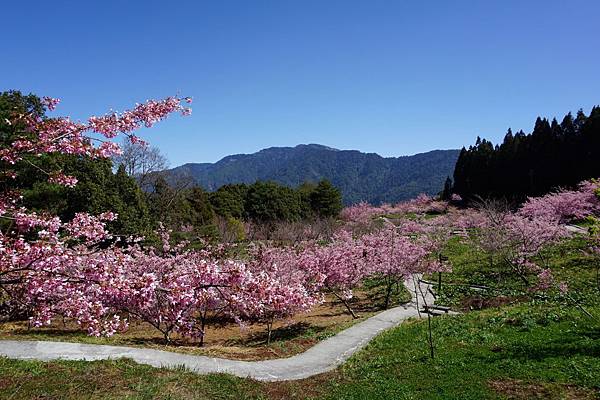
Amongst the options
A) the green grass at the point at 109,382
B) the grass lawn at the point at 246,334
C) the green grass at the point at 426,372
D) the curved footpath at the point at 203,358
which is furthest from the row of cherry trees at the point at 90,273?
the grass lawn at the point at 246,334

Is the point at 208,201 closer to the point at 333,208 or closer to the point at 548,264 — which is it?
the point at 333,208

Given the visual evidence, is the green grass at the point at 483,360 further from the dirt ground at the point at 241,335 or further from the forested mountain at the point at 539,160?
the forested mountain at the point at 539,160

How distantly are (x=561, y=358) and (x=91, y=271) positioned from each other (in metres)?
10.5

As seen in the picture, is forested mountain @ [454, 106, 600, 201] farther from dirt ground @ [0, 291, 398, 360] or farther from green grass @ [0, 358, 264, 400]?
green grass @ [0, 358, 264, 400]

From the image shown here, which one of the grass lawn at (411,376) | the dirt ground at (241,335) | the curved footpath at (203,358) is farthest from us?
the dirt ground at (241,335)

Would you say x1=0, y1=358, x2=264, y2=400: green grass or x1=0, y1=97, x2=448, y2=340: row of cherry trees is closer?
x1=0, y1=97, x2=448, y2=340: row of cherry trees

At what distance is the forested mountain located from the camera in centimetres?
4838

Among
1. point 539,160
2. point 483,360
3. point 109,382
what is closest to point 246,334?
point 109,382

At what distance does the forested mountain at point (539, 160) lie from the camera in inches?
1905

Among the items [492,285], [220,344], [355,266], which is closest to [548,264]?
[492,285]

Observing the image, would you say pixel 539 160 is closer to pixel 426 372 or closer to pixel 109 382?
pixel 426 372

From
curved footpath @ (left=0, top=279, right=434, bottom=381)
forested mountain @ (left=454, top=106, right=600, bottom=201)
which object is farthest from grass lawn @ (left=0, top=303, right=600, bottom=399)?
forested mountain @ (left=454, top=106, right=600, bottom=201)

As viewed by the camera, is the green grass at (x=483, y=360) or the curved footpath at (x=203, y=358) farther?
Result: the curved footpath at (x=203, y=358)

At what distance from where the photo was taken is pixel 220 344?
1580cm
